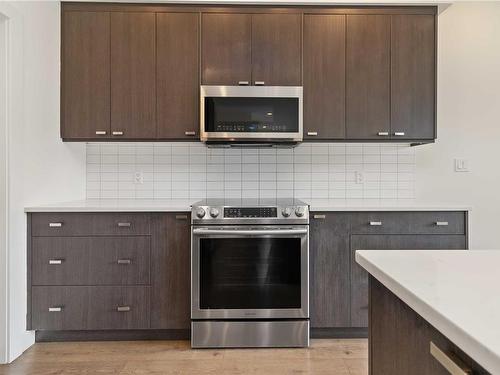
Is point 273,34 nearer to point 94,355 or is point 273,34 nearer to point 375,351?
point 375,351

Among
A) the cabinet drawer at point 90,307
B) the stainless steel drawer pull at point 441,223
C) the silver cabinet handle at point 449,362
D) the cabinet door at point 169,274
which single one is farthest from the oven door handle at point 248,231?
the silver cabinet handle at point 449,362

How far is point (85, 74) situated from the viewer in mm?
2742

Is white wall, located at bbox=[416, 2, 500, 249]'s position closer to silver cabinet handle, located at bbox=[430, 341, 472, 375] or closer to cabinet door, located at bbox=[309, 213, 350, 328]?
cabinet door, located at bbox=[309, 213, 350, 328]

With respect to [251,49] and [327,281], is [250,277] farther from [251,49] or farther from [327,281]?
[251,49]

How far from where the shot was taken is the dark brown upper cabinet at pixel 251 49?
9.05 ft

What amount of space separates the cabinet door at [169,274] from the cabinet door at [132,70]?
806 millimetres

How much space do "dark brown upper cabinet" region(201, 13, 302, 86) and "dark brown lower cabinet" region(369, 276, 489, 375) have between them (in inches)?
78.3

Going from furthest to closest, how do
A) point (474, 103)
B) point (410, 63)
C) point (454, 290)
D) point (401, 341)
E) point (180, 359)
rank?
point (474, 103) → point (410, 63) → point (180, 359) → point (401, 341) → point (454, 290)

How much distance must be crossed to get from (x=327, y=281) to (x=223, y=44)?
1833 mm

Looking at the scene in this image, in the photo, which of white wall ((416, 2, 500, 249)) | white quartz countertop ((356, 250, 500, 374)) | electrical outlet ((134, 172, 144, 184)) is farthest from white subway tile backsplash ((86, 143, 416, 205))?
white quartz countertop ((356, 250, 500, 374))

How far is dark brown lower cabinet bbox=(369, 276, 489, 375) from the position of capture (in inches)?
27.8

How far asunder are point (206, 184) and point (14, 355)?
5.55ft

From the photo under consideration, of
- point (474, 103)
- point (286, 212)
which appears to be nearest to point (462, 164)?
point (474, 103)

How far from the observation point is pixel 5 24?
7.24 feet
